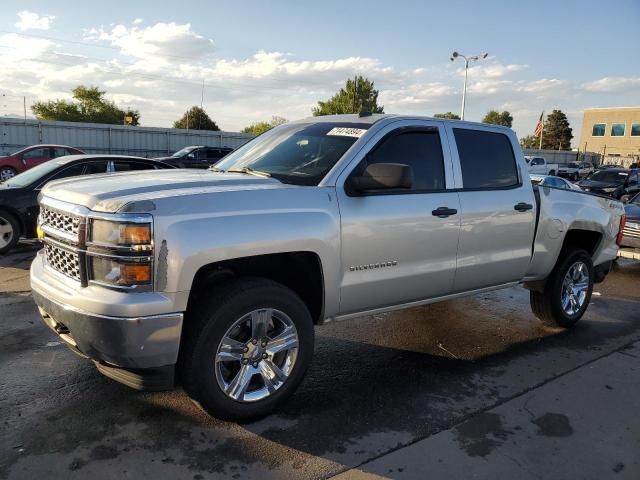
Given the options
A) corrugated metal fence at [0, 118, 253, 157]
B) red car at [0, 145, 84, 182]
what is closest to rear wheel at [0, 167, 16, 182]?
red car at [0, 145, 84, 182]

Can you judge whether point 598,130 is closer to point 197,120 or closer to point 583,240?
point 197,120

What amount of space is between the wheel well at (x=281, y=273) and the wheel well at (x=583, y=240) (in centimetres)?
314

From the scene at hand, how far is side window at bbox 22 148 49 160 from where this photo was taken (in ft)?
59.8

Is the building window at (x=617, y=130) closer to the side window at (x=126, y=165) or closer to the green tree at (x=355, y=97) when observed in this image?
the green tree at (x=355, y=97)

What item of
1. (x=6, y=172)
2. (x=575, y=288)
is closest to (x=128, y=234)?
(x=575, y=288)

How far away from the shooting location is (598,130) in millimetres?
73062

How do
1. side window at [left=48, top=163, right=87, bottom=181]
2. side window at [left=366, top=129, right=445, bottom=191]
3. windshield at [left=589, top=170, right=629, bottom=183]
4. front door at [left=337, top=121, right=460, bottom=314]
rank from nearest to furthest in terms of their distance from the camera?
front door at [left=337, top=121, right=460, bottom=314] → side window at [left=366, top=129, right=445, bottom=191] → side window at [left=48, top=163, right=87, bottom=181] → windshield at [left=589, top=170, right=629, bottom=183]

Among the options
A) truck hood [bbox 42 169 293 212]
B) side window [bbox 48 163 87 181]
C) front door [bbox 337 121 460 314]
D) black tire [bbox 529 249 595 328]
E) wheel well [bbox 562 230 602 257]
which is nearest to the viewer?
truck hood [bbox 42 169 293 212]

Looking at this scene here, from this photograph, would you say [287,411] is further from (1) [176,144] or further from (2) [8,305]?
(1) [176,144]

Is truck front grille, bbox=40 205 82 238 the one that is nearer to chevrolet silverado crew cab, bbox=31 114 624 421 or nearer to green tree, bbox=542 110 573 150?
chevrolet silverado crew cab, bbox=31 114 624 421

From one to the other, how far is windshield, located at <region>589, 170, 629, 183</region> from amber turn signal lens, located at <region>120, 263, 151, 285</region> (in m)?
22.1

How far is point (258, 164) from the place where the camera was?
4215 millimetres

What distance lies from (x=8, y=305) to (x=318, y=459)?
13.9 feet

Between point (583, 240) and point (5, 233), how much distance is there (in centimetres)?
799
